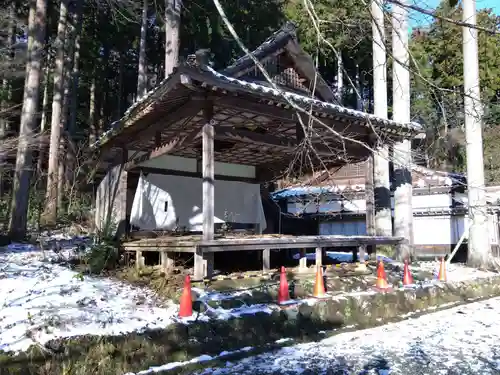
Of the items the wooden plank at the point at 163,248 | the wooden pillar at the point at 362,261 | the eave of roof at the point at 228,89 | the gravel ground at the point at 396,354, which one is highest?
the eave of roof at the point at 228,89

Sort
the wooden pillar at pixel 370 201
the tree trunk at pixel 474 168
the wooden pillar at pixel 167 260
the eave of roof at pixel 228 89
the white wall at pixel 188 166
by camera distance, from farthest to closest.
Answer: the tree trunk at pixel 474 168
the white wall at pixel 188 166
the wooden pillar at pixel 370 201
the wooden pillar at pixel 167 260
the eave of roof at pixel 228 89

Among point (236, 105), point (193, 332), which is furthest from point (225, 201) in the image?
point (193, 332)

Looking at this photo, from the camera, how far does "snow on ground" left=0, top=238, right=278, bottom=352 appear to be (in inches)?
168

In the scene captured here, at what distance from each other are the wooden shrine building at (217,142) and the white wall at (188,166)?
0.09 feet

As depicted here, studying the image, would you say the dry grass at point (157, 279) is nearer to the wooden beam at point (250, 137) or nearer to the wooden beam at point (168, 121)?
the wooden beam at point (250, 137)

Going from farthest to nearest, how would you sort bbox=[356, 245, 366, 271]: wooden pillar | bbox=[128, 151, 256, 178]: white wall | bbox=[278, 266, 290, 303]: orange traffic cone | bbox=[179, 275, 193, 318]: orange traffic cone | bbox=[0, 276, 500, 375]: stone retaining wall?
bbox=[128, 151, 256, 178]: white wall < bbox=[356, 245, 366, 271]: wooden pillar < bbox=[278, 266, 290, 303]: orange traffic cone < bbox=[179, 275, 193, 318]: orange traffic cone < bbox=[0, 276, 500, 375]: stone retaining wall

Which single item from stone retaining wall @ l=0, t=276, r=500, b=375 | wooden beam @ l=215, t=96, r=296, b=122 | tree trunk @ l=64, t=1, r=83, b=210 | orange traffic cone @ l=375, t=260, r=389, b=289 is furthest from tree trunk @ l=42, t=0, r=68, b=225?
orange traffic cone @ l=375, t=260, r=389, b=289

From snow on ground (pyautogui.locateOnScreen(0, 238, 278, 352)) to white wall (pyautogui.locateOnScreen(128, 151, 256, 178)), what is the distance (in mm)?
3689

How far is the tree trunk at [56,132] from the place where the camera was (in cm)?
1303

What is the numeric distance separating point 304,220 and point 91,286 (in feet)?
42.4

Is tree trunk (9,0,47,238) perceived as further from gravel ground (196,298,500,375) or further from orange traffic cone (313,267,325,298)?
gravel ground (196,298,500,375)

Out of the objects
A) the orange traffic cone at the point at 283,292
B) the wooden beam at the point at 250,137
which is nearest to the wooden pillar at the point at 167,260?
the orange traffic cone at the point at 283,292

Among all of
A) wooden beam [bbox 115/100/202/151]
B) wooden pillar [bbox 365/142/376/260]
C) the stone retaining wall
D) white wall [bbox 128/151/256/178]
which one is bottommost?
the stone retaining wall

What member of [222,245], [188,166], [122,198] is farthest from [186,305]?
[188,166]
